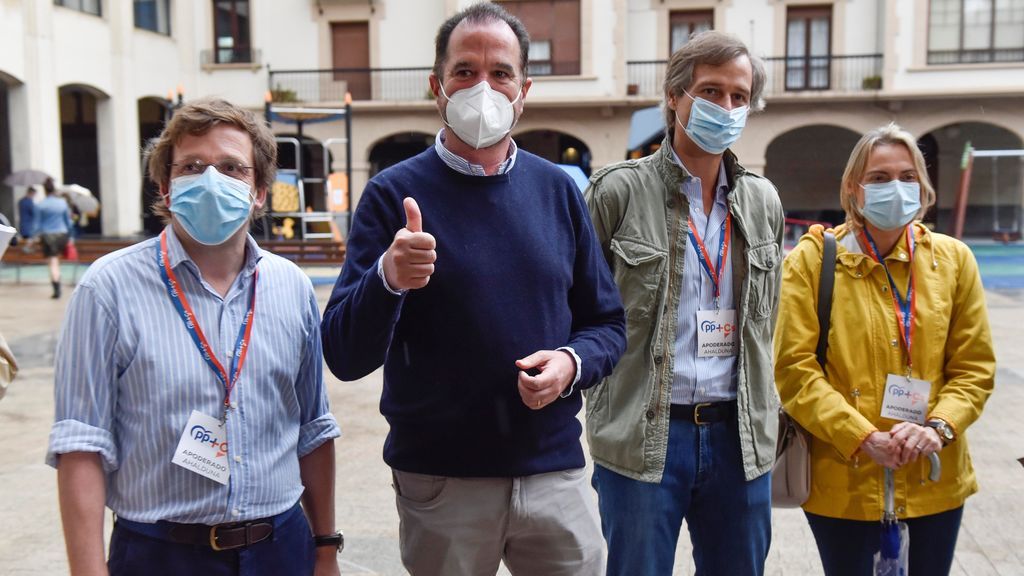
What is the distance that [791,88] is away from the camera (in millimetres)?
26750

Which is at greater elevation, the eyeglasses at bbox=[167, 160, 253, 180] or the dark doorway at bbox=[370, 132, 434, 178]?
the dark doorway at bbox=[370, 132, 434, 178]

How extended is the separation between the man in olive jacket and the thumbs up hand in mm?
966

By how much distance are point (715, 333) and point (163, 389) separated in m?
1.53

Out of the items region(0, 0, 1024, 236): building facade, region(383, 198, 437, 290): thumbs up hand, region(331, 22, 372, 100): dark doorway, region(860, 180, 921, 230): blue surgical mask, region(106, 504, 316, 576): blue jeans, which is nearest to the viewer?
region(383, 198, 437, 290): thumbs up hand

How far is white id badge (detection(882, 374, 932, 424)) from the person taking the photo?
116 inches

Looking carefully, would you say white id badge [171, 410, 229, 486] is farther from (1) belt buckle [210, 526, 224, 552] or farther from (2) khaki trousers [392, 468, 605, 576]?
(2) khaki trousers [392, 468, 605, 576]

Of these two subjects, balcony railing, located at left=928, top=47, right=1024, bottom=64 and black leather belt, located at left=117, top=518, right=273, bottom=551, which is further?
balcony railing, located at left=928, top=47, right=1024, bottom=64

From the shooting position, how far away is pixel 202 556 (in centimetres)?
210

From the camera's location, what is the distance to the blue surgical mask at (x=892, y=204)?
10.0 feet

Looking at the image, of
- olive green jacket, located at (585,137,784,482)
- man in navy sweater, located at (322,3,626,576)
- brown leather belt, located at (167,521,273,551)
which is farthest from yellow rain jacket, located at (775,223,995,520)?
brown leather belt, located at (167,521,273,551)

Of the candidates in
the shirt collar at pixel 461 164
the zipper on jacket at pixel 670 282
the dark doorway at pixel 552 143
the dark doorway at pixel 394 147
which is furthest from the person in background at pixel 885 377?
→ the dark doorway at pixel 394 147

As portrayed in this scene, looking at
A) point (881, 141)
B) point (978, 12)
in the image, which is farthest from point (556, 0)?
point (881, 141)

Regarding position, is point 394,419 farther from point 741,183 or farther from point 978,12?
point 978,12

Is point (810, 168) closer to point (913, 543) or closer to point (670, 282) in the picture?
point (913, 543)
